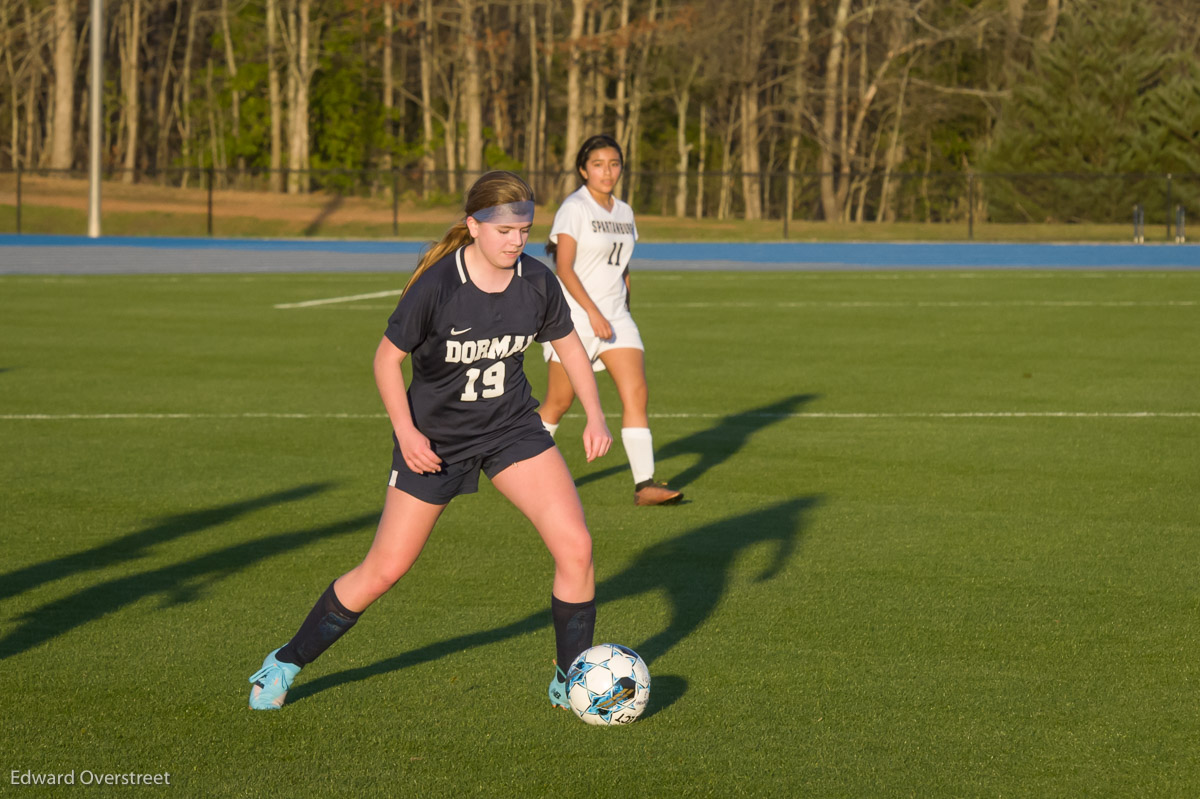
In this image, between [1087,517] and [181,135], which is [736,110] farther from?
[1087,517]

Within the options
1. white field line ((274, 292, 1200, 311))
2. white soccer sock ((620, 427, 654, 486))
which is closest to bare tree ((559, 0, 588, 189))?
white field line ((274, 292, 1200, 311))

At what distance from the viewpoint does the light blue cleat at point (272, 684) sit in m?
4.97

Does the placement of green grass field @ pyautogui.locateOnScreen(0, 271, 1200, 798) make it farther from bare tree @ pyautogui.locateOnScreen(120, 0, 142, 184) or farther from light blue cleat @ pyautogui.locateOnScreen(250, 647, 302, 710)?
bare tree @ pyautogui.locateOnScreen(120, 0, 142, 184)

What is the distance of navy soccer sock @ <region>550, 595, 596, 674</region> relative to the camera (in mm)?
4914

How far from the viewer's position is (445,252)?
484 cm

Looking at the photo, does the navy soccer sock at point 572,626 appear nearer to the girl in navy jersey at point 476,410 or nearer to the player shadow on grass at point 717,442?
the girl in navy jersey at point 476,410

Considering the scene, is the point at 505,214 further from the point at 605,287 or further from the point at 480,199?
the point at 605,287

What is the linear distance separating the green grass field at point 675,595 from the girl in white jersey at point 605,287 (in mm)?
367

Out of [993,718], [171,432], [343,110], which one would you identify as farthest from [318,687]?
[343,110]

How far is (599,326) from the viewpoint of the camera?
8.18 m

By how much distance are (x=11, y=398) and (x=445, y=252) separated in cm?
888

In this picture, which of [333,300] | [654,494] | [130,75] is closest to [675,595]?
[654,494]

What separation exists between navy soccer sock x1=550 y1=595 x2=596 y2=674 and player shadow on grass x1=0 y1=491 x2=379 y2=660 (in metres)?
2.17

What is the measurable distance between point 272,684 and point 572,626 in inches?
40.4
